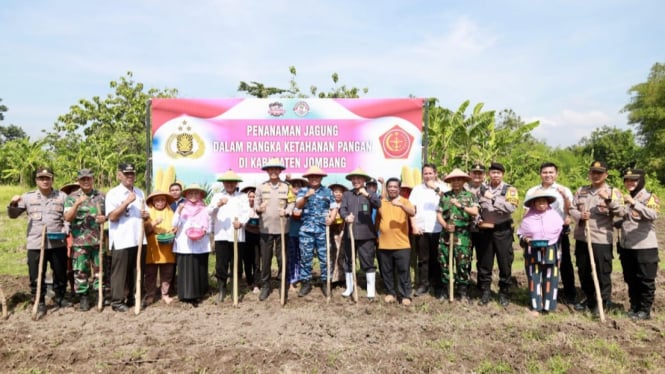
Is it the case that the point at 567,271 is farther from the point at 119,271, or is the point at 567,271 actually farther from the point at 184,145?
the point at 184,145

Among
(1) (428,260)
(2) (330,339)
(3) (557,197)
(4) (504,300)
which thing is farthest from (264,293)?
(3) (557,197)

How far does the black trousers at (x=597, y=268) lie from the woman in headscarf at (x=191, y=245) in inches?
175

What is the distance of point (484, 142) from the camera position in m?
12.7

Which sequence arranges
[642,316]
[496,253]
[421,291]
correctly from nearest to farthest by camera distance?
1. [642,316]
2. [496,253]
3. [421,291]

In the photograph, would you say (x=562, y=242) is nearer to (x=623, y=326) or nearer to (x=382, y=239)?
(x=623, y=326)

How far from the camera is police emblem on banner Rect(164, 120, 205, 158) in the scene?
6.99 m

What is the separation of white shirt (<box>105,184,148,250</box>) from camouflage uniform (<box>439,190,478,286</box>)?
3.63 meters

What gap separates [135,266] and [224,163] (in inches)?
89.7

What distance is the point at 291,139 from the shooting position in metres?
6.96

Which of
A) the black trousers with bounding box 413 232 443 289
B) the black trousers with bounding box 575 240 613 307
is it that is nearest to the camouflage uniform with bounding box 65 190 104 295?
the black trousers with bounding box 413 232 443 289

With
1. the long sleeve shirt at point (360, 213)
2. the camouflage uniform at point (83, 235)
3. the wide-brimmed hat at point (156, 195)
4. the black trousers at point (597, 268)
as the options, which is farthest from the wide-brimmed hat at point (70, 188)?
the black trousers at point (597, 268)

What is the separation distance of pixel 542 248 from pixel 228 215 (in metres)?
3.80

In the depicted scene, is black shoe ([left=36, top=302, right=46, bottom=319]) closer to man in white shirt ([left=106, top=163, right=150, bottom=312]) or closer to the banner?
man in white shirt ([left=106, top=163, right=150, bottom=312])

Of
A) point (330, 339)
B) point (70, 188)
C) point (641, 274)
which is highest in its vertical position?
point (70, 188)
